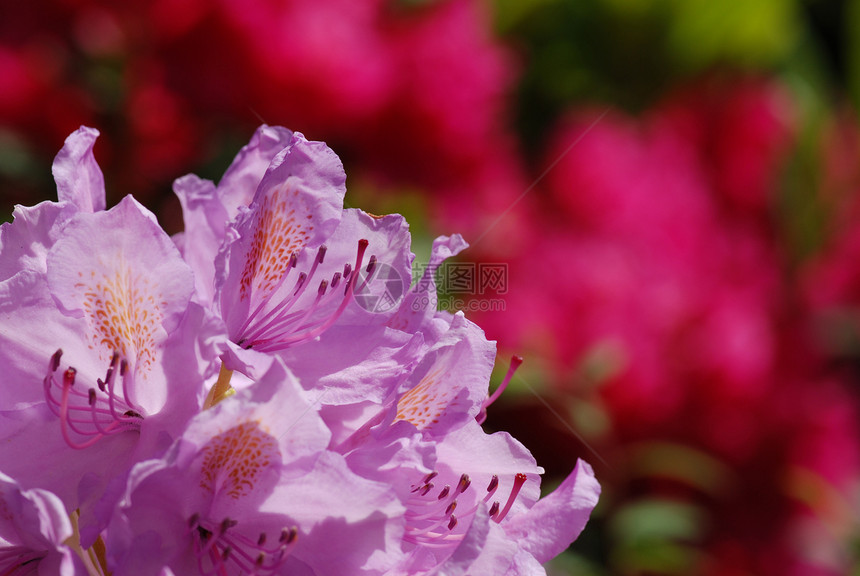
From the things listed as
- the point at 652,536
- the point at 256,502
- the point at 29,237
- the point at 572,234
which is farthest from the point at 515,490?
the point at 572,234

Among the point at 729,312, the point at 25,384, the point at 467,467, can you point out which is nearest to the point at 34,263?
the point at 25,384

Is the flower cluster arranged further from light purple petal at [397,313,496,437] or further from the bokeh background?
the bokeh background

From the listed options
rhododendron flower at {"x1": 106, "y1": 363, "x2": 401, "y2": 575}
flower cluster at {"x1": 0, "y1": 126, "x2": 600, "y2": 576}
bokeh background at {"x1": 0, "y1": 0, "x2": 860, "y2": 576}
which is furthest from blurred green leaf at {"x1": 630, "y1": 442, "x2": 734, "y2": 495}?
rhododendron flower at {"x1": 106, "y1": 363, "x2": 401, "y2": 575}

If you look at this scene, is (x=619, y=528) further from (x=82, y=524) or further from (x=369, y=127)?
(x=82, y=524)

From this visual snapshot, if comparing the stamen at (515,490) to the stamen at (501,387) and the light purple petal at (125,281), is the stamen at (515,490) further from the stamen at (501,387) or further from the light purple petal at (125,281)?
the light purple petal at (125,281)

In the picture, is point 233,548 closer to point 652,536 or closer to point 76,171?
point 76,171

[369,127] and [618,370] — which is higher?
[369,127]

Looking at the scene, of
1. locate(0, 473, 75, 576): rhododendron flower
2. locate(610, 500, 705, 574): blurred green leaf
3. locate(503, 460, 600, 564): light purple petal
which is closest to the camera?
locate(0, 473, 75, 576): rhododendron flower
